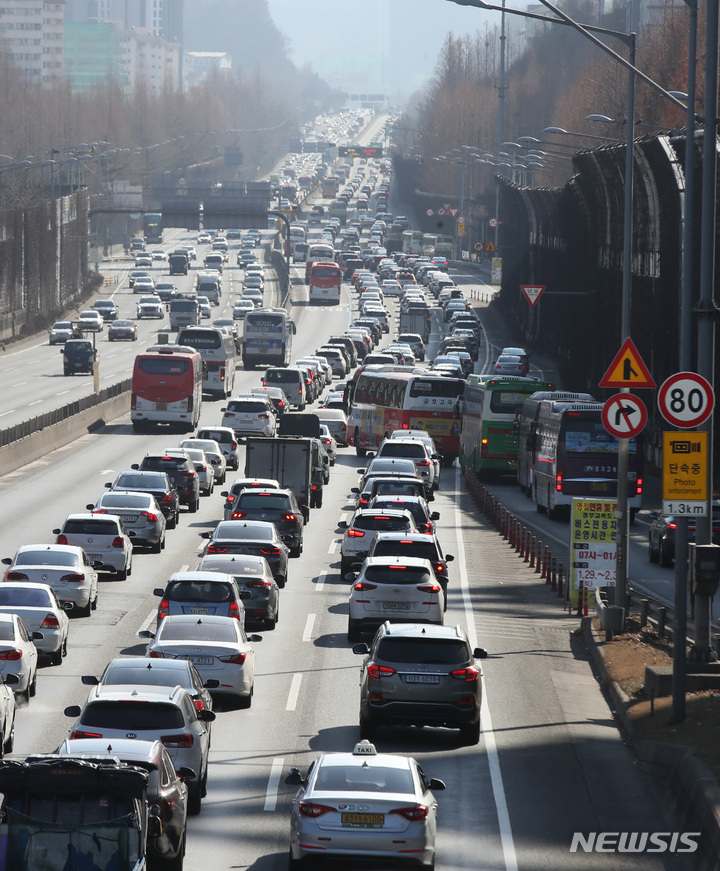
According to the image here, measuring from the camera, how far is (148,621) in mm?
28375

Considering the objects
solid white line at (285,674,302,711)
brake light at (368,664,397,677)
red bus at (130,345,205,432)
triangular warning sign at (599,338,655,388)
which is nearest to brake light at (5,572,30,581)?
solid white line at (285,674,302,711)

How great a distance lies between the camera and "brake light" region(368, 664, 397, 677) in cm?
1983

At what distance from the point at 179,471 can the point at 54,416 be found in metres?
16.3

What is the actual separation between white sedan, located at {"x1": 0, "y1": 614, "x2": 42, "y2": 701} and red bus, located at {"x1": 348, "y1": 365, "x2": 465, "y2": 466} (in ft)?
129

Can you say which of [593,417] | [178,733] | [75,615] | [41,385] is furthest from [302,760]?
[41,385]

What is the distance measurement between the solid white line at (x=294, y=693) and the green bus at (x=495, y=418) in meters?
31.3

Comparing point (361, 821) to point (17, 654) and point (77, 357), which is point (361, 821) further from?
point (77, 357)

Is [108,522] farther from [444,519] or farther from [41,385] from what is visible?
[41,385]

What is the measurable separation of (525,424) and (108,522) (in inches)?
849

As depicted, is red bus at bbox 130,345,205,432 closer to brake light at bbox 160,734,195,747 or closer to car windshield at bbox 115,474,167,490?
car windshield at bbox 115,474,167,490

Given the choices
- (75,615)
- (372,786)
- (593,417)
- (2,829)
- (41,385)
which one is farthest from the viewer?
(41,385)

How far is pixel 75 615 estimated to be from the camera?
28938mm

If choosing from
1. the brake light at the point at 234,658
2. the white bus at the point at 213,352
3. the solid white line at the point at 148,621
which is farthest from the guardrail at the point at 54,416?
the brake light at the point at 234,658

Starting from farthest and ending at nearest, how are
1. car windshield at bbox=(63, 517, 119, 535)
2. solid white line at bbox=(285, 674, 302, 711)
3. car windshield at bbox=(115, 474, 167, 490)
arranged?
car windshield at bbox=(115, 474, 167, 490)
car windshield at bbox=(63, 517, 119, 535)
solid white line at bbox=(285, 674, 302, 711)
